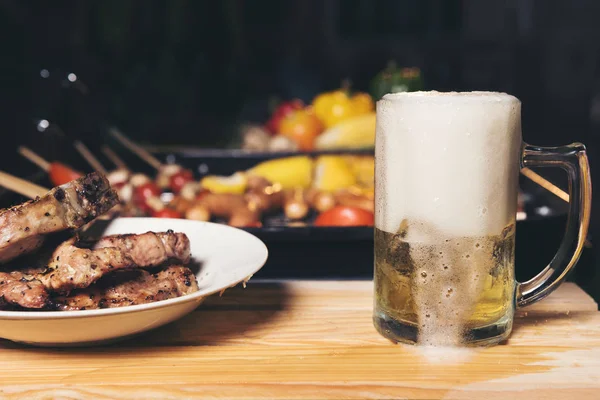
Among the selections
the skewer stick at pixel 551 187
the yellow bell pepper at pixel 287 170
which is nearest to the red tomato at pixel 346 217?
the skewer stick at pixel 551 187

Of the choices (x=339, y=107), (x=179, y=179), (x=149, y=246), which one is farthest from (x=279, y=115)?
(x=149, y=246)

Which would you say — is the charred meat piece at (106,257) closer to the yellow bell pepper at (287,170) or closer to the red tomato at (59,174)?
the red tomato at (59,174)

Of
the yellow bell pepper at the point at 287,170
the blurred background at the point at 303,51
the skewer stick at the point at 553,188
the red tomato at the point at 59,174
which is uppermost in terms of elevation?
the blurred background at the point at 303,51

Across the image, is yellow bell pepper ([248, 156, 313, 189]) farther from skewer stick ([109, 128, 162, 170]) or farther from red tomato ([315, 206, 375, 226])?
red tomato ([315, 206, 375, 226])

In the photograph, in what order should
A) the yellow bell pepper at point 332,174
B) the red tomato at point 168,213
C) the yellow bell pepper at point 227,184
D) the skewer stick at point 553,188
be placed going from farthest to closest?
1. the yellow bell pepper at point 332,174
2. the yellow bell pepper at point 227,184
3. the red tomato at point 168,213
4. the skewer stick at point 553,188

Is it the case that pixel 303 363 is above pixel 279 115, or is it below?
below

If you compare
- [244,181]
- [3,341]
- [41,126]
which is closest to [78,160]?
[41,126]

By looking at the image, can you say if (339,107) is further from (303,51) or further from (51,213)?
(51,213)

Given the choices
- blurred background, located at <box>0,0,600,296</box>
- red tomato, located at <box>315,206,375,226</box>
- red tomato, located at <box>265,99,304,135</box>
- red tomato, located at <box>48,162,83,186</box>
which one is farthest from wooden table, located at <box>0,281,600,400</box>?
red tomato, located at <box>265,99,304,135</box>
